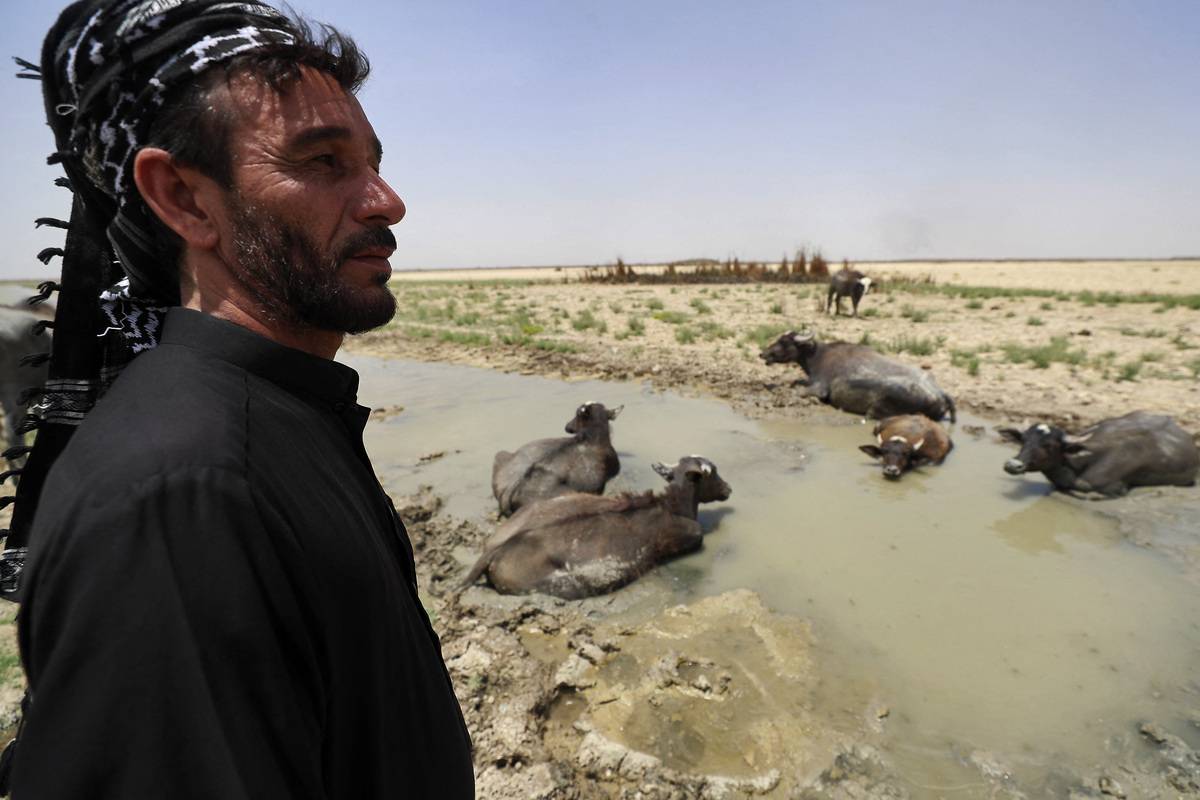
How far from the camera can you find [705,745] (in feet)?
11.1

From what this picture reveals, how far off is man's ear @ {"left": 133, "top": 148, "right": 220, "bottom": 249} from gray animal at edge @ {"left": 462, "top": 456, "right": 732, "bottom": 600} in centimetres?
398

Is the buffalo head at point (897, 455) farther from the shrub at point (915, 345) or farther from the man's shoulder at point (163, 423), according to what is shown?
the man's shoulder at point (163, 423)

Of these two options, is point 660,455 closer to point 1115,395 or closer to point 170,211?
point 170,211

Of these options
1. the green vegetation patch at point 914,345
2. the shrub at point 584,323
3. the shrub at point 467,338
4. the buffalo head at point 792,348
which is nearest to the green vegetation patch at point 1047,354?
the green vegetation patch at point 914,345

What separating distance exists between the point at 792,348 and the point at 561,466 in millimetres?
6966

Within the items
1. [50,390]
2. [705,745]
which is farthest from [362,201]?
[705,745]

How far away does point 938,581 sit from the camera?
17.0 feet

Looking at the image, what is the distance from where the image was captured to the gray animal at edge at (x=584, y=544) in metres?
4.91

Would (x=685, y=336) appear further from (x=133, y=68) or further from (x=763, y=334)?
(x=133, y=68)

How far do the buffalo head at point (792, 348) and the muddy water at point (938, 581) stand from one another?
3.01 metres

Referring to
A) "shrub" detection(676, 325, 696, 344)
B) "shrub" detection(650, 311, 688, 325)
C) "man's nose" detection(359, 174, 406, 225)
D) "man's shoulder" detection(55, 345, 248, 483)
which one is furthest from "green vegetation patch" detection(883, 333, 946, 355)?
"man's shoulder" detection(55, 345, 248, 483)

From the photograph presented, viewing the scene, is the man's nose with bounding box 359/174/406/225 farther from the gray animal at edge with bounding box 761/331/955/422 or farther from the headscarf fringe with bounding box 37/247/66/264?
the gray animal at edge with bounding box 761/331/955/422

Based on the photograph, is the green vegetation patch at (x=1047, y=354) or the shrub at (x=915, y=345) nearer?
the green vegetation patch at (x=1047, y=354)

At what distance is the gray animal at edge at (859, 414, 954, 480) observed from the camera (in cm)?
738
